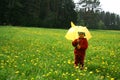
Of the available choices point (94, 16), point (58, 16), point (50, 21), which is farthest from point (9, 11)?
point (94, 16)

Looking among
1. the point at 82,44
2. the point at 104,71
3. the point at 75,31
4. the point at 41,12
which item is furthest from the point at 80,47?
the point at 41,12

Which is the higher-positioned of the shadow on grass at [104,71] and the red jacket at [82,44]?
the red jacket at [82,44]

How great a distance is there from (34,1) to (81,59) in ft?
233

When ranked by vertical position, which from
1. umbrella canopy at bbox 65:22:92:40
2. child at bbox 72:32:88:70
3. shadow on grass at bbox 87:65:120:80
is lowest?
shadow on grass at bbox 87:65:120:80

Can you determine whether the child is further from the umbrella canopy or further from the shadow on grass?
the shadow on grass

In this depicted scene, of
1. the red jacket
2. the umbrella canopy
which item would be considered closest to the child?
the red jacket

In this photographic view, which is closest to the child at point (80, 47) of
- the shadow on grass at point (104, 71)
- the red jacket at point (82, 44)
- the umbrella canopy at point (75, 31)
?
the red jacket at point (82, 44)

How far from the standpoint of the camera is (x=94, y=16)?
10131cm

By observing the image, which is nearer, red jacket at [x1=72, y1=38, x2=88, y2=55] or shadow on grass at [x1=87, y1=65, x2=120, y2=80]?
shadow on grass at [x1=87, y1=65, x2=120, y2=80]

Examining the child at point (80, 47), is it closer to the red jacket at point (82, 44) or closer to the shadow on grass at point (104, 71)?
the red jacket at point (82, 44)

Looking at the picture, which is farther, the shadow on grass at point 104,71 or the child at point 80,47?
the child at point 80,47

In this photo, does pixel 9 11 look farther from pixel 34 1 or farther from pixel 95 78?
pixel 95 78

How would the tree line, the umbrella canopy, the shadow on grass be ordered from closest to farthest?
the shadow on grass < the umbrella canopy < the tree line

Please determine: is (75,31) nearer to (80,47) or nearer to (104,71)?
(80,47)
